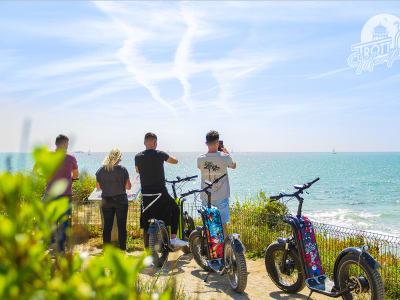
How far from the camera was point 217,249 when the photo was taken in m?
6.02

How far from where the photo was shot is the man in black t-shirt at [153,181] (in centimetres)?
652

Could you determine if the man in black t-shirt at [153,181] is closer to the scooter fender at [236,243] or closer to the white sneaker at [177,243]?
the white sneaker at [177,243]

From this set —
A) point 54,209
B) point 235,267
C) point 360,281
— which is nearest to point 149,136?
point 235,267

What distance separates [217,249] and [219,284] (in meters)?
0.48

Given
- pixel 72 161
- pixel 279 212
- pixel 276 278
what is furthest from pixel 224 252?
pixel 279 212

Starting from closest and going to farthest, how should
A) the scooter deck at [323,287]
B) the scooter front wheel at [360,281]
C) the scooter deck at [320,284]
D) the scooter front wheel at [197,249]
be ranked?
the scooter front wheel at [360,281] < the scooter deck at [323,287] < the scooter deck at [320,284] < the scooter front wheel at [197,249]

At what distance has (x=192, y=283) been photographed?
19.5 ft

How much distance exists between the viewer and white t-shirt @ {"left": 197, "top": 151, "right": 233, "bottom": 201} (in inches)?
247

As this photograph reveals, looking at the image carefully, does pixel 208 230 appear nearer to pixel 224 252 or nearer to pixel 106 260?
pixel 224 252

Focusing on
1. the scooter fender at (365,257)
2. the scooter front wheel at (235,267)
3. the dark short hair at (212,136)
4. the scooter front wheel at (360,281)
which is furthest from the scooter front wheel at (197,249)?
the scooter fender at (365,257)

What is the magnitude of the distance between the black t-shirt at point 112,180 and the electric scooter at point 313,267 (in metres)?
2.51

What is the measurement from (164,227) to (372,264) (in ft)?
10.4

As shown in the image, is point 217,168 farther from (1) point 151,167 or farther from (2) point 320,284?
(2) point 320,284

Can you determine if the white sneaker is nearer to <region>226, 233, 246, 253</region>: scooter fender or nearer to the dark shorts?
the dark shorts
